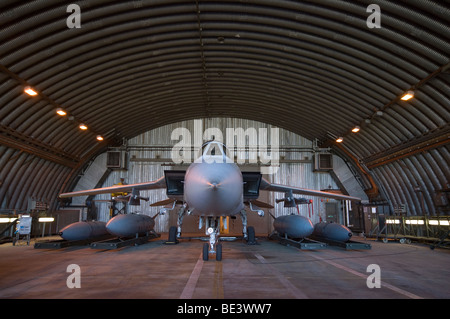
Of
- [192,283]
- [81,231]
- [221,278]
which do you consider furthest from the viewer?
[81,231]

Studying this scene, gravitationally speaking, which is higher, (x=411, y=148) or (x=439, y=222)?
(x=411, y=148)

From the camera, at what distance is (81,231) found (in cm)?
1116

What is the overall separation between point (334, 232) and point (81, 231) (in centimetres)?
1034

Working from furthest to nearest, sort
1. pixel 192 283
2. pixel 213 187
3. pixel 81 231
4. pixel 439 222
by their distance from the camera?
pixel 439 222 → pixel 81 231 → pixel 213 187 → pixel 192 283

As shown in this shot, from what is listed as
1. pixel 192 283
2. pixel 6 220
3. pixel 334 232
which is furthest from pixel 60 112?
pixel 334 232

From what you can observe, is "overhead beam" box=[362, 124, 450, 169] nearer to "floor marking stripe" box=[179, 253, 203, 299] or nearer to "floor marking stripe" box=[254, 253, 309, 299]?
"floor marking stripe" box=[254, 253, 309, 299]

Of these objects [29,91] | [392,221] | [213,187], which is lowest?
[392,221]

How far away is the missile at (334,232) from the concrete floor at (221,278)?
10.8ft

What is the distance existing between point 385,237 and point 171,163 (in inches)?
537

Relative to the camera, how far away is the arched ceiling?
8.45 m

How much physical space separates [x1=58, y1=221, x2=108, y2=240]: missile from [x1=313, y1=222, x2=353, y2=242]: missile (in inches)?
392

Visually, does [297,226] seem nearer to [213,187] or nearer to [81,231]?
[213,187]

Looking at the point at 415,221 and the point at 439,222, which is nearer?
the point at 439,222
